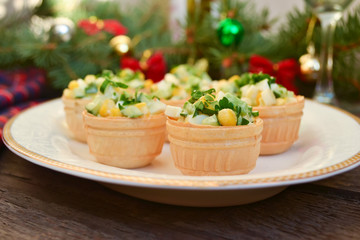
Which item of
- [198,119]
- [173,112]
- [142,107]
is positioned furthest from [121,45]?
[198,119]

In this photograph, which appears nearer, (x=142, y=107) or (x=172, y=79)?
(x=142, y=107)

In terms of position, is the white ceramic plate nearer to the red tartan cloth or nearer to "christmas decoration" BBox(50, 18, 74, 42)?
the red tartan cloth

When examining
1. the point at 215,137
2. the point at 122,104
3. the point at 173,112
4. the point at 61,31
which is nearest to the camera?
the point at 215,137

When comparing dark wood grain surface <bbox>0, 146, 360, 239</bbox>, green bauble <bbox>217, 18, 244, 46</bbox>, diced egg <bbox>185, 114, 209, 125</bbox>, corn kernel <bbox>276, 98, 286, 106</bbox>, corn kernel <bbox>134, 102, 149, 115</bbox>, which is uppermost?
green bauble <bbox>217, 18, 244, 46</bbox>

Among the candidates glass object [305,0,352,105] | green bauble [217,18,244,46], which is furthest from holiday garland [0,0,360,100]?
glass object [305,0,352,105]

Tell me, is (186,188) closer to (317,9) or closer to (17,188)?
(17,188)

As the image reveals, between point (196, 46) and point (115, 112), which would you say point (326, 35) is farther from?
point (115, 112)

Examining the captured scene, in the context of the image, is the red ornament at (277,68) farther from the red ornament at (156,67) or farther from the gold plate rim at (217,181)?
the gold plate rim at (217,181)
